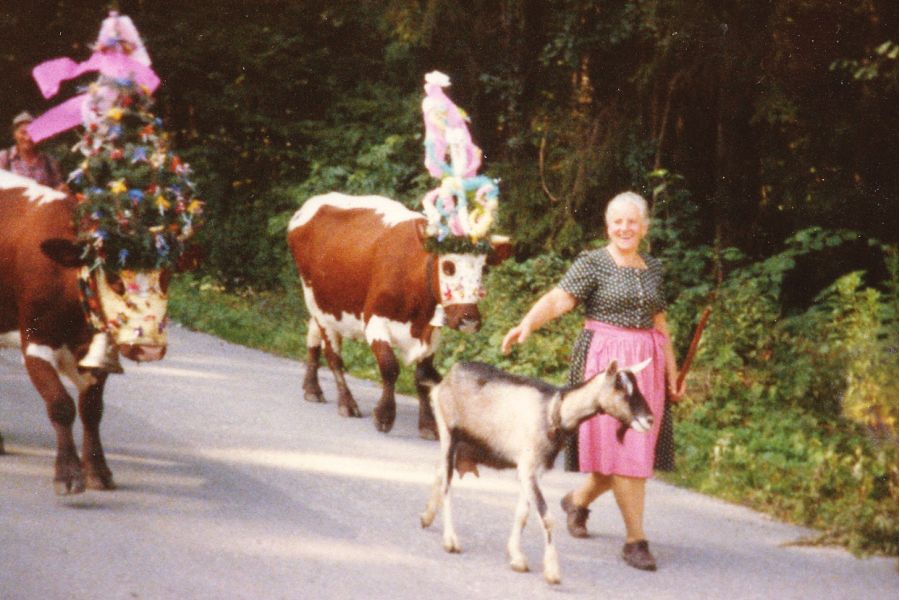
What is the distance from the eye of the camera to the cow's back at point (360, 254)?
10.2 meters

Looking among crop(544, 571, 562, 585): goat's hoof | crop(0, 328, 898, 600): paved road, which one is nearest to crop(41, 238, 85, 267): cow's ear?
crop(0, 328, 898, 600): paved road

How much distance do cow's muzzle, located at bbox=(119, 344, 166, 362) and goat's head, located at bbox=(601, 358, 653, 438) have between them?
8.80ft

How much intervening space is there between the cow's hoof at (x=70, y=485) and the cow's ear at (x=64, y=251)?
1.21 metres

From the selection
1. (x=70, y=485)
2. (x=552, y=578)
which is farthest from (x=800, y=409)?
(x=70, y=485)

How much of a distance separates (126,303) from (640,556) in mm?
3186

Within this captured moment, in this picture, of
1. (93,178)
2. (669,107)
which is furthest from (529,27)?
(93,178)

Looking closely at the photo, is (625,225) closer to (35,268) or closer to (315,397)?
(35,268)

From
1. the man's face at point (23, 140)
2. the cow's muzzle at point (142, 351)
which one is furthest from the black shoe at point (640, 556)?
the man's face at point (23, 140)

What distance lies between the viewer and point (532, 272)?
45.6 feet

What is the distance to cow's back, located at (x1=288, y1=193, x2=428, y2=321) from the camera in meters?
10.2

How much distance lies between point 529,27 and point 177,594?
11350 millimetres

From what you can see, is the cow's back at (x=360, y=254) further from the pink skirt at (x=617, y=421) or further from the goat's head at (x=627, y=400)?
the goat's head at (x=627, y=400)

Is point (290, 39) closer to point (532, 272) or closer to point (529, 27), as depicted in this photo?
point (529, 27)

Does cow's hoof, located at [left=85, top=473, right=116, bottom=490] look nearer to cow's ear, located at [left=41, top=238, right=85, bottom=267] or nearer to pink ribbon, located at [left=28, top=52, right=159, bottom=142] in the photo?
cow's ear, located at [left=41, top=238, right=85, bottom=267]
